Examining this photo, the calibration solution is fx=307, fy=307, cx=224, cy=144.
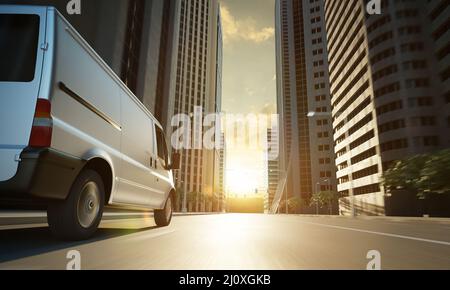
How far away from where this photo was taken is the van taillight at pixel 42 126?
330 centimetres

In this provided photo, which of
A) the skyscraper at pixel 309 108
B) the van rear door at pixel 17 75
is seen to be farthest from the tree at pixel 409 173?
the skyscraper at pixel 309 108

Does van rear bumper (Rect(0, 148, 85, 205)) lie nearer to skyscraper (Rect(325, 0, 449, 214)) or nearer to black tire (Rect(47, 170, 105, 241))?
black tire (Rect(47, 170, 105, 241))

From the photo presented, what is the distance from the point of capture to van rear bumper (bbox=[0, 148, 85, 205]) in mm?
3178

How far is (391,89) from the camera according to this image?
180 ft

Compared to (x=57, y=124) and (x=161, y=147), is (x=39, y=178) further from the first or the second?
(x=161, y=147)

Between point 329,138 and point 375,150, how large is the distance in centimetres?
4866

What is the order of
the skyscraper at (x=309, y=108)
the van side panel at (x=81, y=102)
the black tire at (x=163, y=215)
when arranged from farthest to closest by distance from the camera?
1. the skyscraper at (x=309, y=108)
2. the black tire at (x=163, y=215)
3. the van side panel at (x=81, y=102)

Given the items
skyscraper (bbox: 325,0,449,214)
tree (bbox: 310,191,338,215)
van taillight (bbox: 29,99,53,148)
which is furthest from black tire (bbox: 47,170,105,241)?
tree (bbox: 310,191,338,215)

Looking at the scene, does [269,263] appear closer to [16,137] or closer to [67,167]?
[67,167]

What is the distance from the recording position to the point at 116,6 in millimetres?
45906

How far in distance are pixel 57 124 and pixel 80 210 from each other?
133 cm

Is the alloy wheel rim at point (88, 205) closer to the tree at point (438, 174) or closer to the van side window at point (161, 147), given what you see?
the van side window at point (161, 147)

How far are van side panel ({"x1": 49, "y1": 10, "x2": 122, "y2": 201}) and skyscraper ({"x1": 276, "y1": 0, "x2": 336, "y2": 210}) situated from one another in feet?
286
